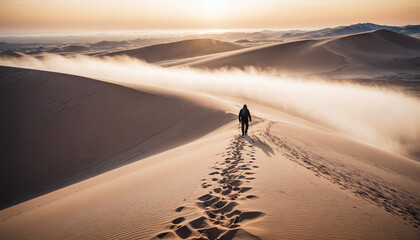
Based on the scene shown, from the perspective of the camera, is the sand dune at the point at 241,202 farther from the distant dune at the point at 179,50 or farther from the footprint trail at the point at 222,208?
the distant dune at the point at 179,50

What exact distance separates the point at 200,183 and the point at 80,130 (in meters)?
11.0

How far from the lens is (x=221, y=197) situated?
161 inches

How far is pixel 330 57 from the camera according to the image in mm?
39438

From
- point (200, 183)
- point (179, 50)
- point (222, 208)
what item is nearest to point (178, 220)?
point (222, 208)

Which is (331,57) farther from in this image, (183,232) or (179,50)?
(179,50)

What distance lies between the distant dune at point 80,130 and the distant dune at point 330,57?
25045mm

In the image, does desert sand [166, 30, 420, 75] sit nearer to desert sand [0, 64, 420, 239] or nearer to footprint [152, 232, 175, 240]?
desert sand [0, 64, 420, 239]

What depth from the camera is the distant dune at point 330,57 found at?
117 ft

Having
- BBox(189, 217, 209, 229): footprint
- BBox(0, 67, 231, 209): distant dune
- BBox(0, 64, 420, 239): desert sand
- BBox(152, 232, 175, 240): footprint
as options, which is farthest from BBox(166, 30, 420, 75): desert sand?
BBox(152, 232, 175, 240): footprint

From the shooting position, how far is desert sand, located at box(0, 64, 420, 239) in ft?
11.6

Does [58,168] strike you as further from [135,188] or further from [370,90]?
[370,90]

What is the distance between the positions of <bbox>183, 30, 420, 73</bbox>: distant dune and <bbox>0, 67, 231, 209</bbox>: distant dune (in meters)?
25.0

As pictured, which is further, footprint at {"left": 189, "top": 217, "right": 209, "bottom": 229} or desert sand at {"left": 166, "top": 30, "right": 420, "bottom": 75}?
desert sand at {"left": 166, "top": 30, "right": 420, "bottom": 75}

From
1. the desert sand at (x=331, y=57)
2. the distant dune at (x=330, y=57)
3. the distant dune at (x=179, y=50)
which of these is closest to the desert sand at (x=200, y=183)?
the desert sand at (x=331, y=57)
